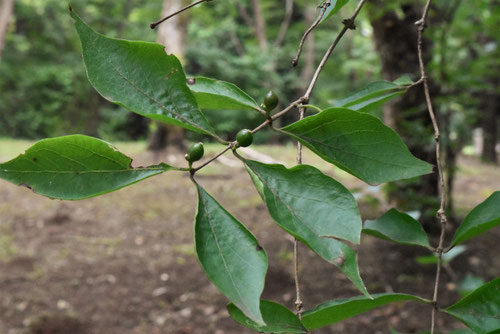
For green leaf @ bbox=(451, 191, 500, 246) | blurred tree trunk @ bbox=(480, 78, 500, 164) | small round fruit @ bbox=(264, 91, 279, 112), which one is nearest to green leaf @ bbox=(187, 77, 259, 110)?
small round fruit @ bbox=(264, 91, 279, 112)

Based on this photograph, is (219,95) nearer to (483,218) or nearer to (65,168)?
(65,168)

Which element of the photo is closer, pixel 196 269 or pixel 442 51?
pixel 442 51

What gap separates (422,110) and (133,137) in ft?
35.0

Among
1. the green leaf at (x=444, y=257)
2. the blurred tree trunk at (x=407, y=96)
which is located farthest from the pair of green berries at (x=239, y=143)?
the blurred tree trunk at (x=407, y=96)

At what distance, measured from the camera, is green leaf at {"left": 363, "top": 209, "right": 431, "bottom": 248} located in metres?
0.58

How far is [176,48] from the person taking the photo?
6.29 metres

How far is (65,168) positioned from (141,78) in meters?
0.11

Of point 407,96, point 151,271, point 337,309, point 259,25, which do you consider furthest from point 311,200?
point 259,25

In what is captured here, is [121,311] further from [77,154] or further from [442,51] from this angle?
[77,154]

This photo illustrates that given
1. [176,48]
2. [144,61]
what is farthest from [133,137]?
[144,61]

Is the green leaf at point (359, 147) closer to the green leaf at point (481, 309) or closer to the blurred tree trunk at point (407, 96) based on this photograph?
the green leaf at point (481, 309)

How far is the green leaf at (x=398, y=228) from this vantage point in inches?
22.8

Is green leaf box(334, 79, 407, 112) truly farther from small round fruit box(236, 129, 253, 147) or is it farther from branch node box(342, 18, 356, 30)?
small round fruit box(236, 129, 253, 147)

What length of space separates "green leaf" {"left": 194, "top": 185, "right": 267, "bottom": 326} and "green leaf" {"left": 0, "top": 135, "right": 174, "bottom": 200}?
7cm
